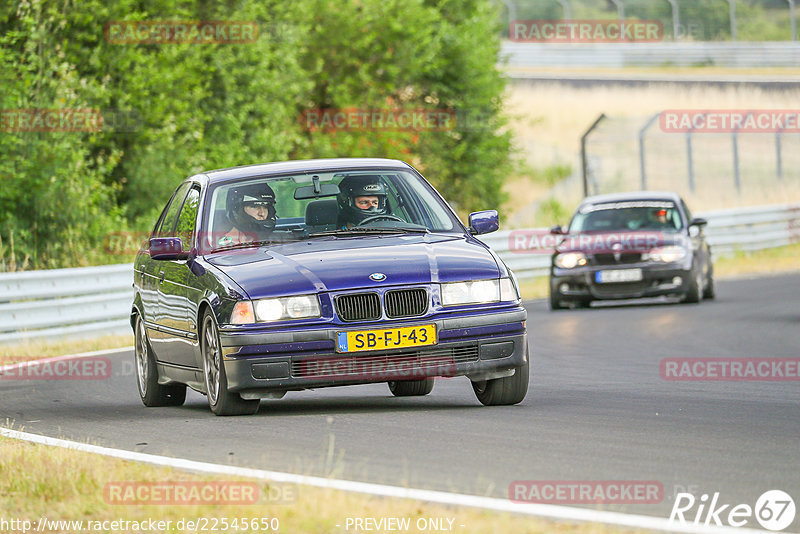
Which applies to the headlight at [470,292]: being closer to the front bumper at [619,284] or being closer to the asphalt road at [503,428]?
the asphalt road at [503,428]

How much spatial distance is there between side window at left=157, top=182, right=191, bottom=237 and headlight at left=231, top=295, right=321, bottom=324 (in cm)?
241

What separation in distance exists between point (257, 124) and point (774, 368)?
20.5m

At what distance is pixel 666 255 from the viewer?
21016mm

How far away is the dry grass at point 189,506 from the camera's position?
19.0ft

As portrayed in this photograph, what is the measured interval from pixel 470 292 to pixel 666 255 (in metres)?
12.1

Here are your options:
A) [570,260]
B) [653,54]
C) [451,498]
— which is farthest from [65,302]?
[653,54]

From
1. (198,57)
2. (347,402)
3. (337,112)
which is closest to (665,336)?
(347,402)

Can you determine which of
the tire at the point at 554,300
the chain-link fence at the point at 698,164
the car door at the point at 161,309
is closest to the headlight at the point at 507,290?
the car door at the point at 161,309

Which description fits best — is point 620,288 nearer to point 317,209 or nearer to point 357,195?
point 357,195

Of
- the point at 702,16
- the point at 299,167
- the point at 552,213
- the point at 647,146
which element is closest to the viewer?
the point at 299,167

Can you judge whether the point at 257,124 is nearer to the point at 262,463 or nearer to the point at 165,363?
the point at 165,363

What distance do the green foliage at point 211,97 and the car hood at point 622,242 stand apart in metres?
7.64

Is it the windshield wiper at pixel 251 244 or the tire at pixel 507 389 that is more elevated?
the windshield wiper at pixel 251 244

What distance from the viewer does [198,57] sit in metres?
29.5
